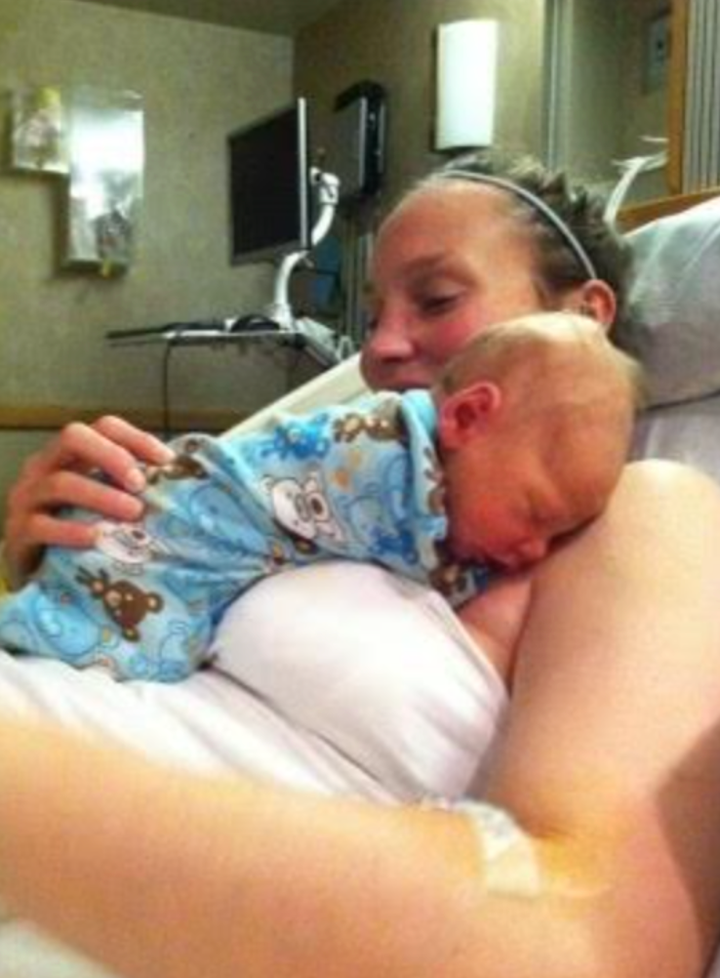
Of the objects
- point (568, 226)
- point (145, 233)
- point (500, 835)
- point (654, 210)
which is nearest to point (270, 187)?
point (145, 233)

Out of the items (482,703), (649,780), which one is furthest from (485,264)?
(649,780)

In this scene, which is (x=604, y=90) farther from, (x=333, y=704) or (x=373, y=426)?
(x=333, y=704)

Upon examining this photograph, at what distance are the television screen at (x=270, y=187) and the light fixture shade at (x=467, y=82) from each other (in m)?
0.40

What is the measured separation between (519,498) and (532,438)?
0.16 feet

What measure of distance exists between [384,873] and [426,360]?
2.33 ft

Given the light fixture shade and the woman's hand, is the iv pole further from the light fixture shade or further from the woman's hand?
the woman's hand

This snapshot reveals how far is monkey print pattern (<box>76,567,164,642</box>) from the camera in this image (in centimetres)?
89

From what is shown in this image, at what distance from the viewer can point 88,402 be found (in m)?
4.16

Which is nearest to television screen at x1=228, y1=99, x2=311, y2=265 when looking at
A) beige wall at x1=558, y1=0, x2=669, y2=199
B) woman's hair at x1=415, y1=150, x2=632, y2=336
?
beige wall at x1=558, y1=0, x2=669, y2=199

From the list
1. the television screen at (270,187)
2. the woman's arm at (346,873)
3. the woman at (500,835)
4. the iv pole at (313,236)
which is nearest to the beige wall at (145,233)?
the television screen at (270,187)

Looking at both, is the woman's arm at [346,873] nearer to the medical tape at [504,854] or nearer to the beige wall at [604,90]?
the medical tape at [504,854]

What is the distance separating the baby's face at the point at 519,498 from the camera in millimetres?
839

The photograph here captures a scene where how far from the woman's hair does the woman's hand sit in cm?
46

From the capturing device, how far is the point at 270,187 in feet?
11.2
